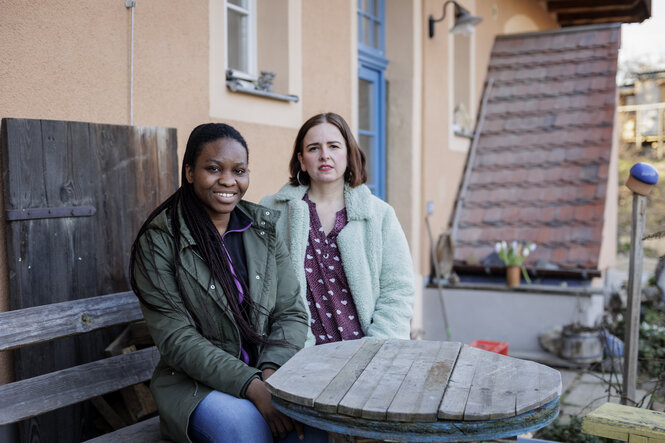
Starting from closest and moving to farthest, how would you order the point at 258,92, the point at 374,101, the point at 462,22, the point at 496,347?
the point at 258,92 < the point at 496,347 < the point at 374,101 < the point at 462,22

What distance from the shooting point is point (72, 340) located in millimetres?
2988

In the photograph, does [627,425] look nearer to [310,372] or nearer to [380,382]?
[380,382]

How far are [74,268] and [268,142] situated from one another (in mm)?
1858

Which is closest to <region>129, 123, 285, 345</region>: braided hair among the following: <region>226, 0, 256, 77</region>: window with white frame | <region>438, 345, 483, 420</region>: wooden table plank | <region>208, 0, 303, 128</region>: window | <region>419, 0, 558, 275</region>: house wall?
<region>438, 345, 483, 420</region>: wooden table plank

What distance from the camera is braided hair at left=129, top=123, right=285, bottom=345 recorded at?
7.98 feet

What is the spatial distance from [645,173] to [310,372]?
1.97 meters

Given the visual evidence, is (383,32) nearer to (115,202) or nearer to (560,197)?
(560,197)

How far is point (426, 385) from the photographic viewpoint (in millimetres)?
2006

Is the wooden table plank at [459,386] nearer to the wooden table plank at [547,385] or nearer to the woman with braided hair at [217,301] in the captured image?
the wooden table plank at [547,385]

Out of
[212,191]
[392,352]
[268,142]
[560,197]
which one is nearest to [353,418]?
[392,352]

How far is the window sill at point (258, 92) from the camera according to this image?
13.6 feet

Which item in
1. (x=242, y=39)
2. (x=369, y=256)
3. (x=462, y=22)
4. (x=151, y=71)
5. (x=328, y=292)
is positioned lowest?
(x=328, y=292)

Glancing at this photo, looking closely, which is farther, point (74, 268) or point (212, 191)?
point (74, 268)

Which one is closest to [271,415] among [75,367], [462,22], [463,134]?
[75,367]
